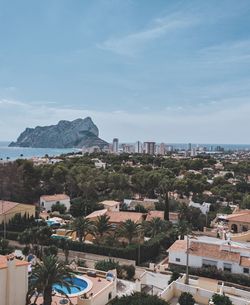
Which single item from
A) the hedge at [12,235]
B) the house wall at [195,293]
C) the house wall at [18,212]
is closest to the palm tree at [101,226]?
the hedge at [12,235]

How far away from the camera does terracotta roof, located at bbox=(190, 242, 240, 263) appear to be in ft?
91.6

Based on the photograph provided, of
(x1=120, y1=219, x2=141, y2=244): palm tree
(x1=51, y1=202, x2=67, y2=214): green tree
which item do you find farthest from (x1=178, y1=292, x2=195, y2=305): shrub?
(x1=51, y1=202, x2=67, y2=214): green tree

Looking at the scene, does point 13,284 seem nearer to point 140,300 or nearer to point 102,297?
point 102,297

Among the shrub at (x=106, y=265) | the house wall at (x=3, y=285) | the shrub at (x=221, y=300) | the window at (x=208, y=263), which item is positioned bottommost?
the window at (x=208, y=263)

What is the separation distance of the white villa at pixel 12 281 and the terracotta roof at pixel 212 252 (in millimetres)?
15494

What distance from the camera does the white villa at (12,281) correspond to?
16.4 metres

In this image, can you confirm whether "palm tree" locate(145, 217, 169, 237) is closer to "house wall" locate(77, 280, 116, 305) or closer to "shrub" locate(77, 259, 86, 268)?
"shrub" locate(77, 259, 86, 268)

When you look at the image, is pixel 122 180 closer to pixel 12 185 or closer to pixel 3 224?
pixel 12 185

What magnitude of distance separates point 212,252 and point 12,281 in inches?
667

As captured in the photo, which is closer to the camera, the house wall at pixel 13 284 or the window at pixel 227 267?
the house wall at pixel 13 284

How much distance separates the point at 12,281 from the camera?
16703 millimetres

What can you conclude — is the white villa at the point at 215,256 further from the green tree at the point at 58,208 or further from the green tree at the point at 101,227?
the green tree at the point at 58,208

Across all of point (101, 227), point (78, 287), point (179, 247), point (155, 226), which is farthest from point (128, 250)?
point (78, 287)

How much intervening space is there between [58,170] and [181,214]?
900 inches
